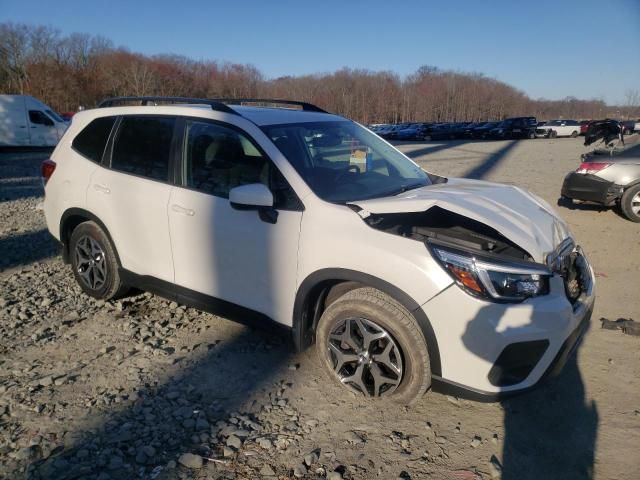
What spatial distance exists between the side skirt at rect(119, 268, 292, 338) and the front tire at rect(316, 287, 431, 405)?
0.36 m

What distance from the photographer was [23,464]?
2492 millimetres

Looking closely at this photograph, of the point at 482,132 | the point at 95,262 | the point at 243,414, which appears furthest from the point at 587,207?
the point at 482,132

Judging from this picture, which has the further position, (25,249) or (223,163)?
(25,249)

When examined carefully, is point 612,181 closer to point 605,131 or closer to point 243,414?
point 605,131

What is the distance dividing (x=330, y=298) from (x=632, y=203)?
23.3ft

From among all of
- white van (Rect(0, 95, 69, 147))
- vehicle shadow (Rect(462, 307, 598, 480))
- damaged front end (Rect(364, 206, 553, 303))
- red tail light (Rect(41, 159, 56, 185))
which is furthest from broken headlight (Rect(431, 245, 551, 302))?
white van (Rect(0, 95, 69, 147))

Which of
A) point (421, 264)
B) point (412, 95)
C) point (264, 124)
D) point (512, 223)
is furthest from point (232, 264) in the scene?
point (412, 95)

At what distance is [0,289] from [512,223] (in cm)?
484

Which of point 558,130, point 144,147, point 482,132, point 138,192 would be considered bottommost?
point 138,192

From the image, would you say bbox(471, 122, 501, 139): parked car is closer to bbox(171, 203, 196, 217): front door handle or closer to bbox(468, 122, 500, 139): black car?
bbox(468, 122, 500, 139): black car

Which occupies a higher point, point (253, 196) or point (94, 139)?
point (94, 139)

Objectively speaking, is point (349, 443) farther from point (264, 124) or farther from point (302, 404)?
point (264, 124)

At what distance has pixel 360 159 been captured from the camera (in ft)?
12.5

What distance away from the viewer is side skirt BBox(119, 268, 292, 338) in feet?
10.9
